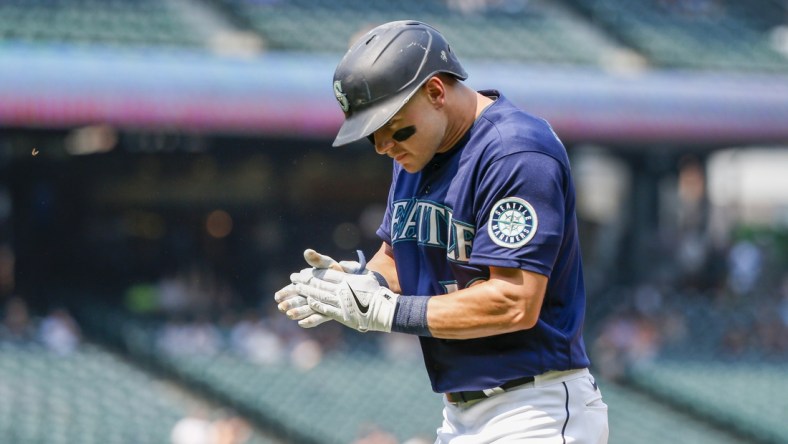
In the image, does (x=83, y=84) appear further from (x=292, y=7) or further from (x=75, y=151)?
(x=292, y=7)

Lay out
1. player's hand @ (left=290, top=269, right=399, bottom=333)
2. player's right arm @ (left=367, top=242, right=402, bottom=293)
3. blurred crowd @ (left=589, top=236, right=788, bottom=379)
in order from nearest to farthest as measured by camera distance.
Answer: player's hand @ (left=290, top=269, right=399, bottom=333), player's right arm @ (left=367, top=242, right=402, bottom=293), blurred crowd @ (left=589, top=236, right=788, bottom=379)

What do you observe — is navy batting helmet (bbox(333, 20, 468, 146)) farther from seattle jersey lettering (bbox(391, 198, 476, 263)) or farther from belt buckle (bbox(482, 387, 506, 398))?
belt buckle (bbox(482, 387, 506, 398))

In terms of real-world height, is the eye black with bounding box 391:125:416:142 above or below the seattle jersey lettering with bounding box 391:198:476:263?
above

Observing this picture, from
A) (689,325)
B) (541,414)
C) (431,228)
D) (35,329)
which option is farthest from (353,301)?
(689,325)

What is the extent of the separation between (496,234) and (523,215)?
0.21 ft

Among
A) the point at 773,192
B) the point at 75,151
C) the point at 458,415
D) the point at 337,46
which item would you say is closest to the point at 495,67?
the point at 337,46

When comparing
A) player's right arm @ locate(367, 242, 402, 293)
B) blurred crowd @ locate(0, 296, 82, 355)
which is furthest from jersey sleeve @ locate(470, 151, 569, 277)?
blurred crowd @ locate(0, 296, 82, 355)

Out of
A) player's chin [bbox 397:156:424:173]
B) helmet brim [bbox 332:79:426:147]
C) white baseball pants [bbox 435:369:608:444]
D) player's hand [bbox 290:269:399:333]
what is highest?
helmet brim [bbox 332:79:426:147]

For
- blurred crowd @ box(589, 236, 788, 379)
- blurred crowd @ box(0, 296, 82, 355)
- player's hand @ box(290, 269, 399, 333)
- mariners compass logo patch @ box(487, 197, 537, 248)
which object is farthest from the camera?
blurred crowd @ box(589, 236, 788, 379)

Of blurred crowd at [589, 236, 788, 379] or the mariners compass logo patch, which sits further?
blurred crowd at [589, 236, 788, 379]

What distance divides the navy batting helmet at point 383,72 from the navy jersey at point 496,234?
174 mm

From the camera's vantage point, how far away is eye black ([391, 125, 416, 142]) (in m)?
2.26

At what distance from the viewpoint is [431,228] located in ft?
7.61

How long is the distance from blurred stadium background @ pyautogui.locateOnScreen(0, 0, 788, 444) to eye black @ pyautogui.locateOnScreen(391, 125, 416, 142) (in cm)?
A: 565
